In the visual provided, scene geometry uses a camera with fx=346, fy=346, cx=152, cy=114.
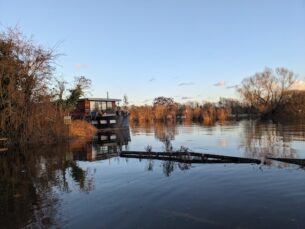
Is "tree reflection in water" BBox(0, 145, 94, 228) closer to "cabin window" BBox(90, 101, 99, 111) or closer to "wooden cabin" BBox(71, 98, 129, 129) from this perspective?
"wooden cabin" BBox(71, 98, 129, 129)

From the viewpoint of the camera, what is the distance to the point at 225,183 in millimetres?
10922

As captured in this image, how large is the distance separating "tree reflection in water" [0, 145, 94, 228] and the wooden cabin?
31413 mm

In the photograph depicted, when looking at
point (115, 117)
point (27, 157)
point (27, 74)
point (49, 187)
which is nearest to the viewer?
point (49, 187)

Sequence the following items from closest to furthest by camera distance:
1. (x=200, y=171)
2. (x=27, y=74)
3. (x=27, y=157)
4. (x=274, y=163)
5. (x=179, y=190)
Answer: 1. (x=179, y=190)
2. (x=200, y=171)
3. (x=274, y=163)
4. (x=27, y=157)
5. (x=27, y=74)

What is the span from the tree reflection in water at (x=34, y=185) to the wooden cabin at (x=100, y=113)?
31413 millimetres

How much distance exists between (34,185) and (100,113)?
39820 millimetres

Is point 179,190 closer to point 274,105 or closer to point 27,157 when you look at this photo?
point 27,157

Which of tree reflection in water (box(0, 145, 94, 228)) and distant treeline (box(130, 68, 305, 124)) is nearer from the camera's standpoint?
tree reflection in water (box(0, 145, 94, 228))

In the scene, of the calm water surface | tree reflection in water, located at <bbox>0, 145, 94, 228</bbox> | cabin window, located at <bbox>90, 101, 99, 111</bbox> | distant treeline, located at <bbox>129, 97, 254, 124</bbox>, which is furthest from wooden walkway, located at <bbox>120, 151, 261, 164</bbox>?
distant treeline, located at <bbox>129, 97, 254, 124</bbox>

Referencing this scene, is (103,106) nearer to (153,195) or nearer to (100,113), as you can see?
(100,113)

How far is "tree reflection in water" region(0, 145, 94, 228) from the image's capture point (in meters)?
7.82

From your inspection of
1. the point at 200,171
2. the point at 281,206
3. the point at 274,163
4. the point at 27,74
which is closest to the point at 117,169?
the point at 200,171

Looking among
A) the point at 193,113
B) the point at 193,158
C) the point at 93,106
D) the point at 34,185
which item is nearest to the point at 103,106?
the point at 93,106

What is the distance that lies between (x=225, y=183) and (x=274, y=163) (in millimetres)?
4101
